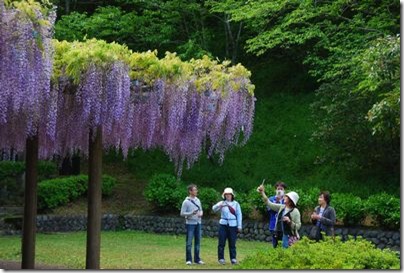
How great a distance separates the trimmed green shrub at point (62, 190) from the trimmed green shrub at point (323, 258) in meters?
11.8

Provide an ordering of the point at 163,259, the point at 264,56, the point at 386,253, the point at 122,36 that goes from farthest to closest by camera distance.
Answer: the point at 264,56
the point at 122,36
the point at 163,259
the point at 386,253

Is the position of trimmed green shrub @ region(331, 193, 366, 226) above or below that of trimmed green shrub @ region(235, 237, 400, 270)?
above

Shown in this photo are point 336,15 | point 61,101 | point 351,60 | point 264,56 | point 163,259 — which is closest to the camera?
point 61,101

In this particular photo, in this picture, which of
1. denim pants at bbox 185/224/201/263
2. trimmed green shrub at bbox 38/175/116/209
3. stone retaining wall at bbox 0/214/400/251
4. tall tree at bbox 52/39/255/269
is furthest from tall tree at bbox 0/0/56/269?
trimmed green shrub at bbox 38/175/116/209

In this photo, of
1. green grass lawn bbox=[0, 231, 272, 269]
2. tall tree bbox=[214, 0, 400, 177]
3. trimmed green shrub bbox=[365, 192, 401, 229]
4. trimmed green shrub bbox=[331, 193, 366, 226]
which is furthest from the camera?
tall tree bbox=[214, 0, 400, 177]

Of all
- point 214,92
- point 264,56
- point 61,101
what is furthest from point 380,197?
point 264,56

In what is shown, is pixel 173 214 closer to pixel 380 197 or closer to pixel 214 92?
pixel 380 197

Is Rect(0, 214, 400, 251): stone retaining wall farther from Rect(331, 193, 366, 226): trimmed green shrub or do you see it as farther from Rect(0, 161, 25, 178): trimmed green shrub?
Rect(0, 161, 25, 178): trimmed green shrub

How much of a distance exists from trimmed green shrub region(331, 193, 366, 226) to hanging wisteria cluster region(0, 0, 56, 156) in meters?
8.27

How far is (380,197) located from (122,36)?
8972mm

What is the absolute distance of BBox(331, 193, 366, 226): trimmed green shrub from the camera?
15805 millimetres

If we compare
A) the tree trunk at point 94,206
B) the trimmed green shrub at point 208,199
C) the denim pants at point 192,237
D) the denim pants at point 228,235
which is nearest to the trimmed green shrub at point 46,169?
the trimmed green shrub at point 208,199

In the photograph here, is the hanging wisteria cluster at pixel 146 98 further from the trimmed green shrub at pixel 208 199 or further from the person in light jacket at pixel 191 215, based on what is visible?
the trimmed green shrub at pixel 208 199

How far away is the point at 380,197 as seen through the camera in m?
15.6
